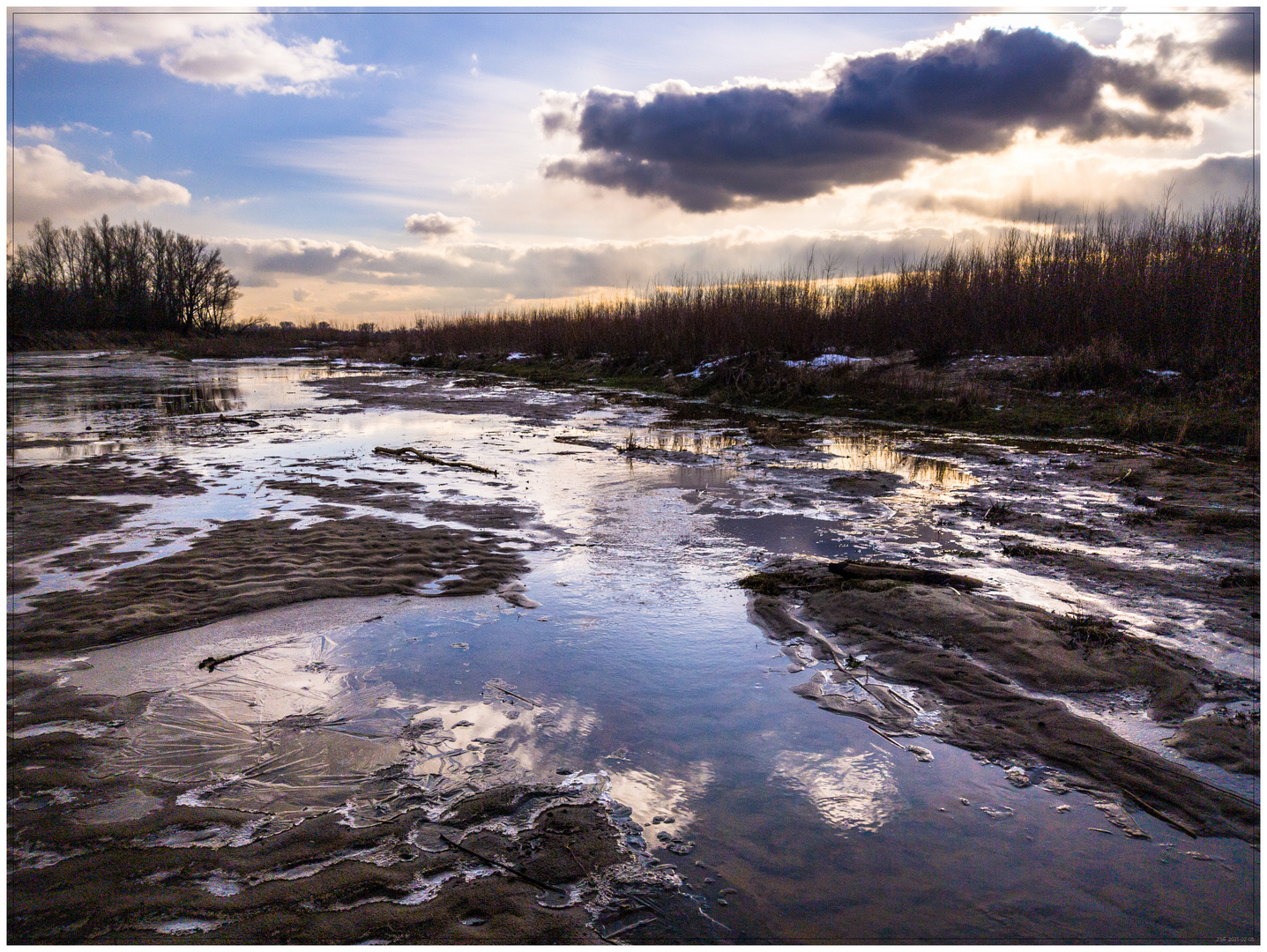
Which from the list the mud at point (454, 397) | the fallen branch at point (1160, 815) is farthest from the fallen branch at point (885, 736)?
the mud at point (454, 397)

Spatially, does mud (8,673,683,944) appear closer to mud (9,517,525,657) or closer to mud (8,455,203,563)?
mud (9,517,525,657)

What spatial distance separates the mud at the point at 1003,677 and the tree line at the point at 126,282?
2230 inches

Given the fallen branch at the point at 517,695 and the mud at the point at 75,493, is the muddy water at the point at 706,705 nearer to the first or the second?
the fallen branch at the point at 517,695

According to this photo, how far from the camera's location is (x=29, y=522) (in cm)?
612

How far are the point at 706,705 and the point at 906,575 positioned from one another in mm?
2086

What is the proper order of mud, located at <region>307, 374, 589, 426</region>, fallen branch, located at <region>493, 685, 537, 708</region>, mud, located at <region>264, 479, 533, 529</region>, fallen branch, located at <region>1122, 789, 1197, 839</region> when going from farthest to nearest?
1. mud, located at <region>307, 374, 589, 426</region>
2. mud, located at <region>264, 479, 533, 529</region>
3. fallen branch, located at <region>493, 685, 537, 708</region>
4. fallen branch, located at <region>1122, 789, 1197, 839</region>

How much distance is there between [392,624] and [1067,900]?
3581 mm

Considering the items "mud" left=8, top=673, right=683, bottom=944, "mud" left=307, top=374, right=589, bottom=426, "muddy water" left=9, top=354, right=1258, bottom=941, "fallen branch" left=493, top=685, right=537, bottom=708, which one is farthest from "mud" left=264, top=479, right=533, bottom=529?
"mud" left=307, top=374, right=589, bottom=426

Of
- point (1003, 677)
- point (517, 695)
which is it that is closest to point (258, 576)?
point (517, 695)

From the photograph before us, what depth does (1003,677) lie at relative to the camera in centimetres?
355

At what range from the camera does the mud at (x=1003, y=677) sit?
2.80 metres

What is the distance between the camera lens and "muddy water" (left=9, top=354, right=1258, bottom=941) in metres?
2.27

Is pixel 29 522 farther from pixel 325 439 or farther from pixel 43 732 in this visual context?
pixel 325 439

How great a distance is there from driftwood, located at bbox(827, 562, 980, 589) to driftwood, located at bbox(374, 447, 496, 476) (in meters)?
5.22
